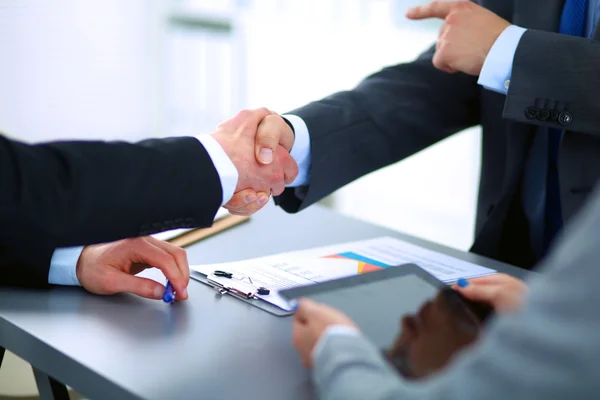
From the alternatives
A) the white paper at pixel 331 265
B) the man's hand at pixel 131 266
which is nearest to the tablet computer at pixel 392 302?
the white paper at pixel 331 265

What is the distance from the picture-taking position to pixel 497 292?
2.95ft

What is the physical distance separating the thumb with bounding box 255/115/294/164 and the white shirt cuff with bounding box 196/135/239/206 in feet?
0.53

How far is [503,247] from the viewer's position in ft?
5.35

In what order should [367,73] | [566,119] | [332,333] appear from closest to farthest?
[332,333], [566,119], [367,73]

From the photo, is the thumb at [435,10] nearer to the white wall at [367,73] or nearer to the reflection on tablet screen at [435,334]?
the reflection on tablet screen at [435,334]

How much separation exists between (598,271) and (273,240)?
0.91m

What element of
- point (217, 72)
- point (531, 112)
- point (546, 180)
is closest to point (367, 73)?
point (217, 72)

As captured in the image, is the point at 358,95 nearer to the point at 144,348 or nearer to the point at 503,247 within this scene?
the point at 503,247

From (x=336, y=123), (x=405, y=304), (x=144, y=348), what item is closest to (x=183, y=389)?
(x=144, y=348)

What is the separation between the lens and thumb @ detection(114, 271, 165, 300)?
105 centimetres

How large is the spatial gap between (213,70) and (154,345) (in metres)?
4.05

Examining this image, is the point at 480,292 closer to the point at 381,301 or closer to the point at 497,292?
the point at 497,292

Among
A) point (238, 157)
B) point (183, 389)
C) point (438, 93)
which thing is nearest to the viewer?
point (183, 389)

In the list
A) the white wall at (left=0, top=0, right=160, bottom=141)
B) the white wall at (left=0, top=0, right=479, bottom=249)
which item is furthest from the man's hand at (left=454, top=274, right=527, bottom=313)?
the white wall at (left=0, top=0, right=160, bottom=141)
